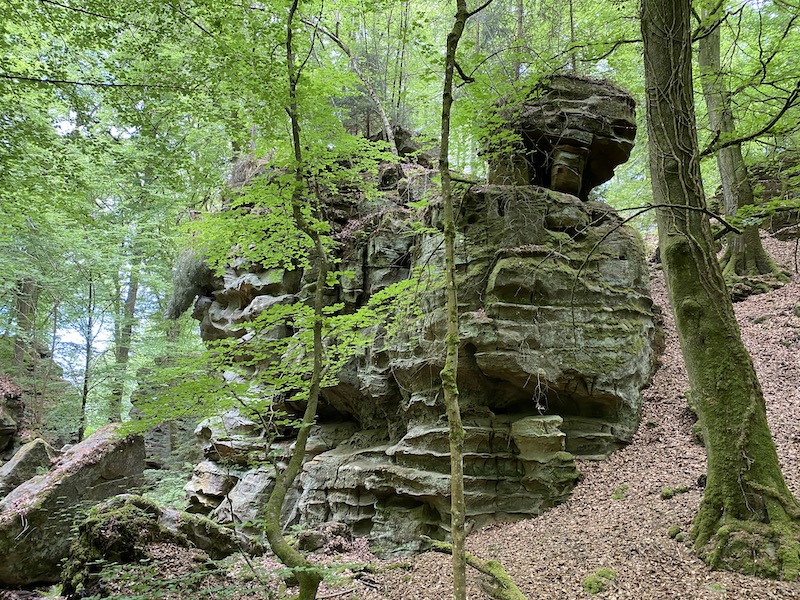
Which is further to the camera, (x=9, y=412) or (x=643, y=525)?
(x=9, y=412)

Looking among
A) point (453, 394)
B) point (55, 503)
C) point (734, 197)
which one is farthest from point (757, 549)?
point (55, 503)

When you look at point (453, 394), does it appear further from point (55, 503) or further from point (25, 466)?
point (25, 466)

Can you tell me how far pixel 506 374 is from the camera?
8.07m

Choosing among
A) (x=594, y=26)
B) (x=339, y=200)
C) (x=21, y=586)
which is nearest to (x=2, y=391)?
(x=21, y=586)

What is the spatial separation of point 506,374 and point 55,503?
8205mm

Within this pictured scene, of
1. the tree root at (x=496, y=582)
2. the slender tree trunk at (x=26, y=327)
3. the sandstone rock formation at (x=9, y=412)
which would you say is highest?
the slender tree trunk at (x=26, y=327)

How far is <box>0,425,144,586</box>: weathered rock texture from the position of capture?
22.4 feet

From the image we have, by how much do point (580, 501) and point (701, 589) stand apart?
3135 mm

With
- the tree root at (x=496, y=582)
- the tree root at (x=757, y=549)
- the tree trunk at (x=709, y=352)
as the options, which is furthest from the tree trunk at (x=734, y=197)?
the tree root at (x=496, y=582)

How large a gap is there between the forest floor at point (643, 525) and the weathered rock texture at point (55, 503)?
208 inches

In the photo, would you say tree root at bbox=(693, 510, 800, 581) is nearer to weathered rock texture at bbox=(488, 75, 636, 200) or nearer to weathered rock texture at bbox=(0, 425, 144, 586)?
weathered rock texture at bbox=(488, 75, 636, 200)

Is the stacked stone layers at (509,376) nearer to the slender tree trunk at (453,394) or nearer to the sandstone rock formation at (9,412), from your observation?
the slender tree trunk at (453,394)

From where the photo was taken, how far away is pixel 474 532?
738 centimetres

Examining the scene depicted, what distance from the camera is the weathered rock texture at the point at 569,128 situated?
365 inches
